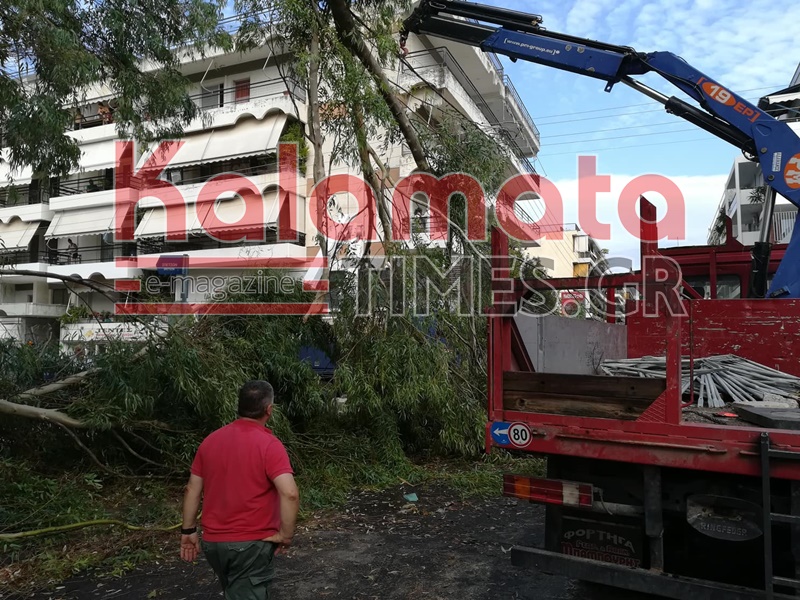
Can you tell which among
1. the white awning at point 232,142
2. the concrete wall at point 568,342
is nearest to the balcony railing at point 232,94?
the white awning at point 232,142

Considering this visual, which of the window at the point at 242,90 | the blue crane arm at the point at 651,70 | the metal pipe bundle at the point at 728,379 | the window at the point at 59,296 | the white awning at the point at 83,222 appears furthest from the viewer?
the window at the point at 59,296

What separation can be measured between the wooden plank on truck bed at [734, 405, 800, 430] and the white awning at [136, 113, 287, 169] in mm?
19310

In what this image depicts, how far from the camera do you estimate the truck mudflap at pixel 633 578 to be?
275 centimetres

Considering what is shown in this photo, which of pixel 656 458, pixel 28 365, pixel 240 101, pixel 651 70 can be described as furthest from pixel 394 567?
pixel 240 101

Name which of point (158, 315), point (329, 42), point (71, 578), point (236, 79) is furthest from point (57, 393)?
point (236, 79)

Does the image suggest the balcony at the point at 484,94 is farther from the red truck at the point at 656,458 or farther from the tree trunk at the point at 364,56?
the red truck at the point at 656,458

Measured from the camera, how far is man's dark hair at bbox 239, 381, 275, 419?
2932 mm

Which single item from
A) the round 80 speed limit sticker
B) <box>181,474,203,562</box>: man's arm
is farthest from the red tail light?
<box>181,474,203,562</box>: man's arm

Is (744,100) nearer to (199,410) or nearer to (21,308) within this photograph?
(199,410)

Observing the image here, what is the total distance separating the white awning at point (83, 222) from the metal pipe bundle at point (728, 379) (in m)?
24.9

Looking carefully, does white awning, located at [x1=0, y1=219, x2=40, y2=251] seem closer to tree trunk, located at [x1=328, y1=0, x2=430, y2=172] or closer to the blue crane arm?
tree trunk, located at [x1=328, y1=0, x2=430, y2=172]

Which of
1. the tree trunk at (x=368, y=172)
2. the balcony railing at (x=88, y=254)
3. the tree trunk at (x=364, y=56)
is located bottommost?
the tree trunk at (x=368, y=172)

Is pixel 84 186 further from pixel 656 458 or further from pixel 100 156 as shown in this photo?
pixel 656 458

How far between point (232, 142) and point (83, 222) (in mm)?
8302
